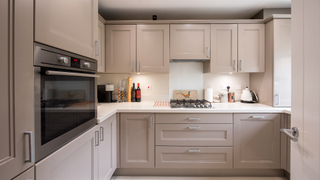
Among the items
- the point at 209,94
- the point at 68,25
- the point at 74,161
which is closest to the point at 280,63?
the point at 209,94

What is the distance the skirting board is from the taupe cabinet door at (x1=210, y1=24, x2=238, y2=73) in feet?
4.57

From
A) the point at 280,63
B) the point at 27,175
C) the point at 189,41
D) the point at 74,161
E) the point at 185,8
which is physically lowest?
the point at 74,161

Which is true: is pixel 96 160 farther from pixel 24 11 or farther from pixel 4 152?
pixel 24 11

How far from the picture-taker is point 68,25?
3.27 feet

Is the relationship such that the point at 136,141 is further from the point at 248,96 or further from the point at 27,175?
the point at 248,96

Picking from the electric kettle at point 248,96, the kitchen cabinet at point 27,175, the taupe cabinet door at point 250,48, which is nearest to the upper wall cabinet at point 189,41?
the taupe cabinet door at point 250,48

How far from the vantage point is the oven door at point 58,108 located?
0.77m

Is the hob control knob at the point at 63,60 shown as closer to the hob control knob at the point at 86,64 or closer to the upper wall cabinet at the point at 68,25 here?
the upper wall cabinet at the point at 68,25

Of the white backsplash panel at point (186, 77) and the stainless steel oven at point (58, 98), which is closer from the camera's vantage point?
the stainless steel oven at point (58, 98)

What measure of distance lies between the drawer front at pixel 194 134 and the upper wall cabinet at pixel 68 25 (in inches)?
49.5

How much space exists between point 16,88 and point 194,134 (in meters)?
1.83

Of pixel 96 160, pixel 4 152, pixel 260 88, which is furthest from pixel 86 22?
pixel 260 88

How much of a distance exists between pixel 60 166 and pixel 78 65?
2.05 ft

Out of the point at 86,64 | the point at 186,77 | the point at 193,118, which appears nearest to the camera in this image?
the point at 86,64
